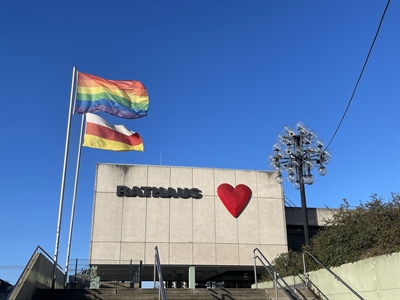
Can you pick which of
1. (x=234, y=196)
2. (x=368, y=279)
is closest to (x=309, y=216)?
(x=234, y=196)

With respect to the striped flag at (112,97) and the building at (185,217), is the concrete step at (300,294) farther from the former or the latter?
the building at (185,217)

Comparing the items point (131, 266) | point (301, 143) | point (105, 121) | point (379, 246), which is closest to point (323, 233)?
point (379, 246)

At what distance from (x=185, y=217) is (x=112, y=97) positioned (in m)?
8.18

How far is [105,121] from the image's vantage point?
1561 centimetres

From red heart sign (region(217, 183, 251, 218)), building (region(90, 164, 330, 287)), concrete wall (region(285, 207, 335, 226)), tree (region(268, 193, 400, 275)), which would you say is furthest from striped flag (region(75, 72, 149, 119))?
concrete wall (region(285, 207, 335, 226))

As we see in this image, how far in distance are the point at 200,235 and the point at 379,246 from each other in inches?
507

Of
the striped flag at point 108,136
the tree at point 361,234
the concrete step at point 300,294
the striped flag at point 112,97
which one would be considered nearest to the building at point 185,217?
the striped flag at point 108,136

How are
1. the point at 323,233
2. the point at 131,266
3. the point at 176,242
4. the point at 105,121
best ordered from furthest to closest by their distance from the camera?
the point at 176,242 < the point at 131,266 < the point at 105,121 < the point at 323,233

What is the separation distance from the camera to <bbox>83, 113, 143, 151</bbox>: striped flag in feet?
48.9

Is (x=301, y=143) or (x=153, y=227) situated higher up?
(x=301, y=143)

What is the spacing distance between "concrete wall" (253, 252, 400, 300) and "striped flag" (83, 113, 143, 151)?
8355 millimetres

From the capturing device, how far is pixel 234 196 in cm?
2158

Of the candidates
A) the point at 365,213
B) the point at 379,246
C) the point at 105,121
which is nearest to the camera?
the point at 379,246

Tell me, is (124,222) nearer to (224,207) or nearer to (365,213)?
(224,207)
